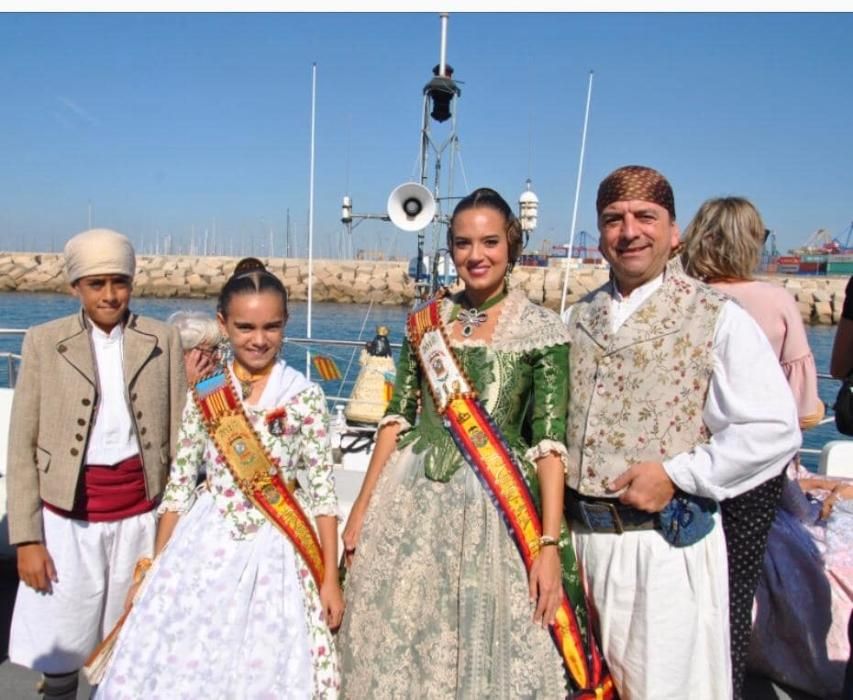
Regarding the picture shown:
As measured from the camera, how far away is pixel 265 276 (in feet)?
6.26

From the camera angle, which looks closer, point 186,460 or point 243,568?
point 243,568

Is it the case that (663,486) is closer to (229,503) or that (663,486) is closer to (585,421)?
(585,421)

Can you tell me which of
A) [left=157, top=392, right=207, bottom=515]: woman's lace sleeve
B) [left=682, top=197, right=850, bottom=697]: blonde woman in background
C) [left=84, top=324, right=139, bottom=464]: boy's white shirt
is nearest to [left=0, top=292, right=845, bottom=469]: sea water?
[left=682, top=197, right=850, bottom=697]: blonde woman in background

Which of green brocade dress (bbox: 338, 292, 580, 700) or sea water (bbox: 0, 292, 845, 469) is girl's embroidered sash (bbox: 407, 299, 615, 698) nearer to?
green brocade dress (bbox: 338, 292, 580, 700)

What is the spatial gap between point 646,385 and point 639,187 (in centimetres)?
50

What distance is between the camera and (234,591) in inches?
69.4

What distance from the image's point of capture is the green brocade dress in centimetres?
176

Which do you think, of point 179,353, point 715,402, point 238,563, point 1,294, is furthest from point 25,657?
point 1,294

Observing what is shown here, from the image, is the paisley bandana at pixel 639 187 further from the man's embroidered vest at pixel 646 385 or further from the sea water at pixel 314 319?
the sea water at pixel 314 319

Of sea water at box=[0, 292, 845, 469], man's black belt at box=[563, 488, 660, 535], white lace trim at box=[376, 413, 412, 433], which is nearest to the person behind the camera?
man's black belt at box=[563, 488, 660, 535]

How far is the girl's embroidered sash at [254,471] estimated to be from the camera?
1873mm

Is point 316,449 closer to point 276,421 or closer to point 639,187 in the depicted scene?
point 276,421

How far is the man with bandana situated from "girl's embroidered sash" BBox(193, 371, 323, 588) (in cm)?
76

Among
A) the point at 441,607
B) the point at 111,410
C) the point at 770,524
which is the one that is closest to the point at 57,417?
the point at 111,410
